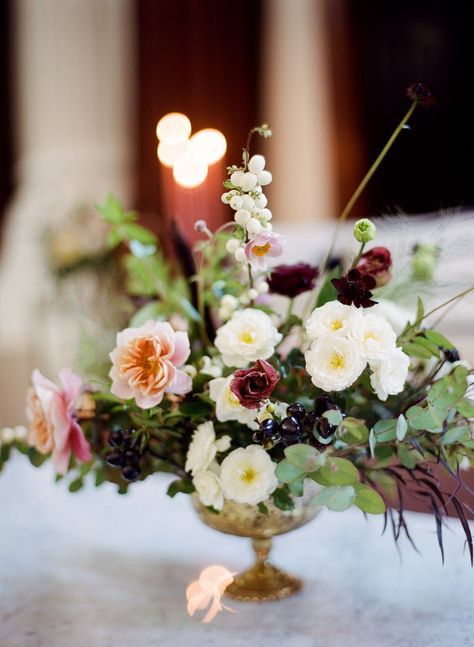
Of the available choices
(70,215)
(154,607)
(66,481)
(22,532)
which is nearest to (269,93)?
(70,215)

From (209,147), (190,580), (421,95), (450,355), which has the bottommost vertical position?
(190,580)

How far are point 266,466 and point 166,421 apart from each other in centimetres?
13

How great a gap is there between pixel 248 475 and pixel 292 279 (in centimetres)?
20

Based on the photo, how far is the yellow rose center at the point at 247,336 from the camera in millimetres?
658

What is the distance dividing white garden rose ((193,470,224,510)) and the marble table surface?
132mm

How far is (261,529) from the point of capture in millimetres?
738

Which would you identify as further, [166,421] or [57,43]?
[57,43]

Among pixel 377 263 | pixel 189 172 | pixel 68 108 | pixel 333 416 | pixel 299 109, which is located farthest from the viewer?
pixel 68 108

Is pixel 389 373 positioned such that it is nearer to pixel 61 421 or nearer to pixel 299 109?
pixel 61 421

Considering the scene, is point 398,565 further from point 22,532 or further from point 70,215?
point 70,215

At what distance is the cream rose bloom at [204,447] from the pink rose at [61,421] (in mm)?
135

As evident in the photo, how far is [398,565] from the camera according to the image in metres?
0.85

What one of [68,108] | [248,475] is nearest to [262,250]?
[248,475]

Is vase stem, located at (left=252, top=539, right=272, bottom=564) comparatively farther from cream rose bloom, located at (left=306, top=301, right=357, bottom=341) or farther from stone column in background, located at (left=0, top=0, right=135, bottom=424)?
stone column in background, located at (left=0, top=0, right=135, bottom=424)
